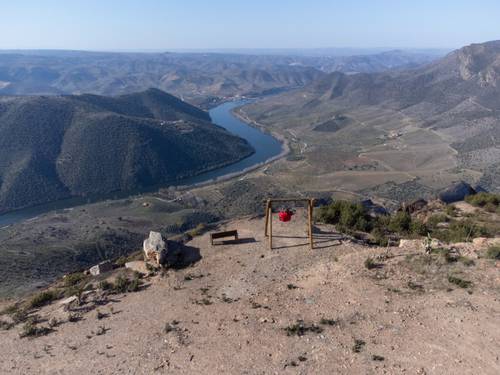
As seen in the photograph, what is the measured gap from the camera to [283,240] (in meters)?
21.2

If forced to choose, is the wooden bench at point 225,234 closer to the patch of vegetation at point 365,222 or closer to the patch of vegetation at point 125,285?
the patch of vegetation at point 125,285

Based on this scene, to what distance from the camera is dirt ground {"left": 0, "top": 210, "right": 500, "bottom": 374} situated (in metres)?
12.0

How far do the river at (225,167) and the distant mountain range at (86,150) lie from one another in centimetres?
182

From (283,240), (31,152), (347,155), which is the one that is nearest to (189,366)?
(283,240)

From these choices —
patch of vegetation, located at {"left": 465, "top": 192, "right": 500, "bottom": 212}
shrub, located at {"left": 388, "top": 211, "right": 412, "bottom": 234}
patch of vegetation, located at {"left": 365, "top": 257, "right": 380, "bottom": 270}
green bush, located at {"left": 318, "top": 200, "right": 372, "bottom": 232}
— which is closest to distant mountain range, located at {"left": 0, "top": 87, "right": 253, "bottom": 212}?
green bush, located at {"left": 318, "top": 200, "right": 372, "bottom": 232}

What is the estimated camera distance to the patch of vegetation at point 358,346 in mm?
12242

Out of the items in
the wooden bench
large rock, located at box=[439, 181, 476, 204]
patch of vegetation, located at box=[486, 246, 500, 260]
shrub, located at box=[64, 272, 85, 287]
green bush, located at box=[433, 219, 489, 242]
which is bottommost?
shrub, located at box=[64, 272, 85, 287]

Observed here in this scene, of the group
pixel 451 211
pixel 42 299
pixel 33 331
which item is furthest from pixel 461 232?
pixel 42 299

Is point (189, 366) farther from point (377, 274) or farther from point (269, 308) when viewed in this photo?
point (377, 274)

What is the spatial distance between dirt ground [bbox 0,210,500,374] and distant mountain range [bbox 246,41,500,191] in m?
68.9

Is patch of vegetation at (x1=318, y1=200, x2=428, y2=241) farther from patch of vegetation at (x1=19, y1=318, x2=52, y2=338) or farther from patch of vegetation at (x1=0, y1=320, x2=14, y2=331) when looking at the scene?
patch of vegetation at (x1=0, y1=320, x2=14, y2=331)

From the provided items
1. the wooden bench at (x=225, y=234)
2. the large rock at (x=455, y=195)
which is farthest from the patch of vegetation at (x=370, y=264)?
the large rock at (x=455, y=195)

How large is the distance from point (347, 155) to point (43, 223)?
216 ft

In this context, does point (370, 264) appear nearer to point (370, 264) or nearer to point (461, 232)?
point (370, 264)
